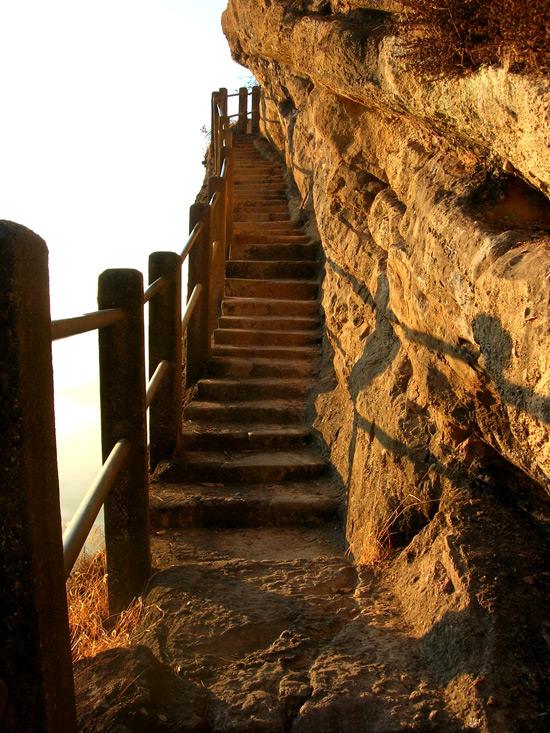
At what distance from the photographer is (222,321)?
18.4ft

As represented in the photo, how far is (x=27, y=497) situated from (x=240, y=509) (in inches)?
91.3

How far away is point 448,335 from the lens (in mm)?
2246

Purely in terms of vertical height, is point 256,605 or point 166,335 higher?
point 166,335

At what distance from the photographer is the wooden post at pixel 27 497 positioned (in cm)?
114

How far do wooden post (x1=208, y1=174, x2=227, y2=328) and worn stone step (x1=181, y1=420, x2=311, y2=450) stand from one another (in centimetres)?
176

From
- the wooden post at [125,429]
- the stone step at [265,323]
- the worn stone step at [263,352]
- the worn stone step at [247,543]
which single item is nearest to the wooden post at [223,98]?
the stone step at [265,323]

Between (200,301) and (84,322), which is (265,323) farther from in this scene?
(84,322)

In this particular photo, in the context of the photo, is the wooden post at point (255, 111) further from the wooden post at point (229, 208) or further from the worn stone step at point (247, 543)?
the worn stone step at point (247, 543)

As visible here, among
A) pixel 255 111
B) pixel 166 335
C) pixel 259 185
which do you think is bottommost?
pixel 166 335

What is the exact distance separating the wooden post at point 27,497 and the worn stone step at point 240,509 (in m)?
2.07

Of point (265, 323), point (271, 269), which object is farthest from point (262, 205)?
point (265, 323)

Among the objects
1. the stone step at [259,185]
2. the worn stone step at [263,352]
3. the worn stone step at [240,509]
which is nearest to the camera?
the worn stone step at [240,509]

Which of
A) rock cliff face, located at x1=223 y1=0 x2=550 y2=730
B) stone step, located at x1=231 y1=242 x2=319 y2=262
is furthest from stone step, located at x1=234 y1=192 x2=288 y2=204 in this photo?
rock cliff face, located at x1=223 y1=0 x2=550 y2=730

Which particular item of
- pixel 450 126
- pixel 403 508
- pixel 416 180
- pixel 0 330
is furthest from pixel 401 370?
pixel 0 330
